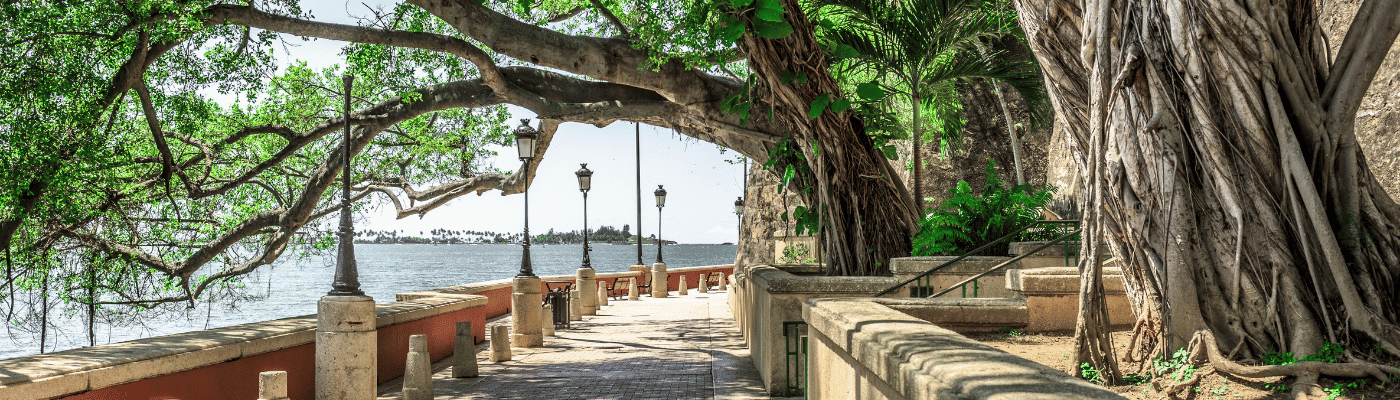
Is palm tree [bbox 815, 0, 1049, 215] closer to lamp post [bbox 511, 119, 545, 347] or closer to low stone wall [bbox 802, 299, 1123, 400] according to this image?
low stone wall [bbox 802, 299, 1123, 400]

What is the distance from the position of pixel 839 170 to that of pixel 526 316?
6.61 metres

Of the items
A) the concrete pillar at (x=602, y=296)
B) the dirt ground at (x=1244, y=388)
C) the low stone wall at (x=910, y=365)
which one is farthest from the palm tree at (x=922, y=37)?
the concrete pillar at (x=602, y=296)

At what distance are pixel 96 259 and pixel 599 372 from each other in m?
6.75

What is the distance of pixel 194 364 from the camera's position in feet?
22.5

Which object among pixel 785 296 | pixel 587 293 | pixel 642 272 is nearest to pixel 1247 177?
pixel 785 296

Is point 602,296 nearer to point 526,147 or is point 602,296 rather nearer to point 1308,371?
point 526,147

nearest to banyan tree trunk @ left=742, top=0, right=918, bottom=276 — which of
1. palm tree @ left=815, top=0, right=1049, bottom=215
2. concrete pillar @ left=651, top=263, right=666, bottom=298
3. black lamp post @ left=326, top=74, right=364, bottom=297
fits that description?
palm tree @ left=815, top=0, right=1049, bottom=215

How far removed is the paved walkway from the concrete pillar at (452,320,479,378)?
0.14m

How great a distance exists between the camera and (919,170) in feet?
40.8

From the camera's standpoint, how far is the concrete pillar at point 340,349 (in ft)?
25.5

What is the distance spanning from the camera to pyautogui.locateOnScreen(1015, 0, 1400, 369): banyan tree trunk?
3500 mm

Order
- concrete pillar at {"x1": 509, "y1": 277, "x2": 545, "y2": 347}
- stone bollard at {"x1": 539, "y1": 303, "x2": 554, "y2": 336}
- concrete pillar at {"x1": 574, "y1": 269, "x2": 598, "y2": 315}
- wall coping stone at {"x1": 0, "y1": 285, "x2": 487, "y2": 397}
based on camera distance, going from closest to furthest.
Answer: wall coping stone at {"x1": 0, "y1": 285, "x2": 487, "y2": 397} < concrete pillar at {"x1": 509, "y1": 277, "x2": 545, "y2": 347} < stone bollard at {"x1": 539, "y1": 303, "x2": 554, "y2": 336} < concrete pillar at {"x1": 574, "y1": 269, "x2": 598, "y2": 315}

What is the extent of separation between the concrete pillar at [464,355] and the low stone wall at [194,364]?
2.84 feet

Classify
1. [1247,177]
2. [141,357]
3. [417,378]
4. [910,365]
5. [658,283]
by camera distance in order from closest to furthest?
[910,365], [1247,177], [141,357], [417,378], [658,283]
